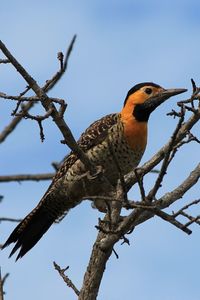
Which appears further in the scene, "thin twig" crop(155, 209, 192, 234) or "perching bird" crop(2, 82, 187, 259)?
"perching bird" crop(2, 82, 187, 259)

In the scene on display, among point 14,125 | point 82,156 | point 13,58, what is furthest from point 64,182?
point 14,125

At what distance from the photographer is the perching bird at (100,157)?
7.69 m

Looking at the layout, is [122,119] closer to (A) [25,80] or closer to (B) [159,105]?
(B) [159,105]

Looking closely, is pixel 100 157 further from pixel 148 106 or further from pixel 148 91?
pixel 148 91

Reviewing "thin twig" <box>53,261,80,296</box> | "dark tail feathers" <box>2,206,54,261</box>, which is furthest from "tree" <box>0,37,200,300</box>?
"dark tail feathers" <box>2,206,54,261</box>

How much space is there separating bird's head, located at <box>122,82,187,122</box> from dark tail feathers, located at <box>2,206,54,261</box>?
62.6 inches

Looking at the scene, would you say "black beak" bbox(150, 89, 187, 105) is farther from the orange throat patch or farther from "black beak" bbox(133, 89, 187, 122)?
the orange throat patch

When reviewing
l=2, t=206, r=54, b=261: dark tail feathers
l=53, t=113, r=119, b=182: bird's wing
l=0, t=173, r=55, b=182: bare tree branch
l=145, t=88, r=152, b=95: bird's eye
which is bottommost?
l=0, t=173, r=55, b=182: bare tree branch

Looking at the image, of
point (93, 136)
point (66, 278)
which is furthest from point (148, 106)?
point (66, 278)

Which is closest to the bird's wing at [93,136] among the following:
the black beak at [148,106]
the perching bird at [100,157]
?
the perching bird at [100,157]

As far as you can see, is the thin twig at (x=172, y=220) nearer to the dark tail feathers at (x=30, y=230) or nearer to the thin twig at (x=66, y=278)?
the thin twig at (x=66, y=278)

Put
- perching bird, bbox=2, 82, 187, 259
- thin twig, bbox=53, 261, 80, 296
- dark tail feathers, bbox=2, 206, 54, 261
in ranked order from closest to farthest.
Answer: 1. thin twig, bbox=53, 261, 80, 296
2. perching bird, bbox=2, 82, 187, 259
3. dark tail feathers, bbox=2, 206, 54, 261

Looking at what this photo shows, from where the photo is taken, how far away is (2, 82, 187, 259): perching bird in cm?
769

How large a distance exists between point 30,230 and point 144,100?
207cm
